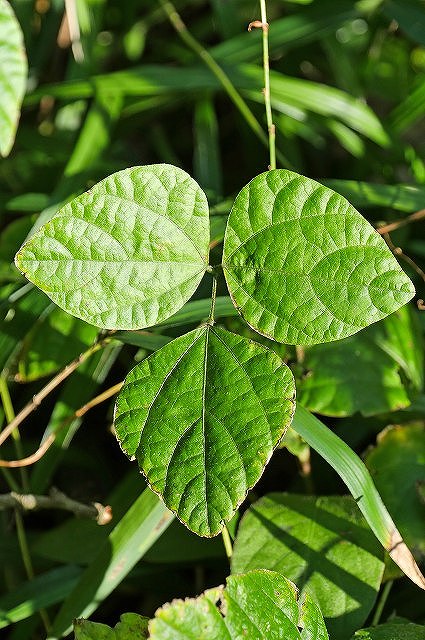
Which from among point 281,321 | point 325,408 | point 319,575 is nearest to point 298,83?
point 325,408

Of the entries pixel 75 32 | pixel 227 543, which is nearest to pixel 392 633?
A: pixel 227 543

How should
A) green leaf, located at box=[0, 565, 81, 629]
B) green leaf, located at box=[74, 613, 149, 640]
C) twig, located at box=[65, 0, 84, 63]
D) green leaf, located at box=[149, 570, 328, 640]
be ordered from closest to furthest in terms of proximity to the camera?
green leaf, located at box=[149, 570, 328, 640] < green leaf, located at box=[74, 613, 149, 640] < green leaf, located at box=[0, 565, 81, 629] < twig, located at box=[65, 0, 84, 63]

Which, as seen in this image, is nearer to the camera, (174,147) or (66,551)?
(66,551)

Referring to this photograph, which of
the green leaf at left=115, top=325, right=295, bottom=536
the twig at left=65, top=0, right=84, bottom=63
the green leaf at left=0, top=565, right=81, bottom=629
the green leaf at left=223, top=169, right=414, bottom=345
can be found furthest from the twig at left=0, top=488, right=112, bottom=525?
the twig at left=65, top=0, right=84, bottom=63

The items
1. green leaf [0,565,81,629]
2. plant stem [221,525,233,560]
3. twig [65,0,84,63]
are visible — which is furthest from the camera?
twig [65,0,84,63]

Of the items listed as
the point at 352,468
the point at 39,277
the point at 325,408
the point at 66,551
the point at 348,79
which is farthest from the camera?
the point at 348,79

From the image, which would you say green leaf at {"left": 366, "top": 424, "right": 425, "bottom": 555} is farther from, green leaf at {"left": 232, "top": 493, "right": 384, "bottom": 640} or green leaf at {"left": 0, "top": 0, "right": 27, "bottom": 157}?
green leaf at {"left": 0, "top": 0, "right": 27, "bottom": 157}

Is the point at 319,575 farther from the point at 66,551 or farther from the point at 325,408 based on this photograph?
the point at 66,551

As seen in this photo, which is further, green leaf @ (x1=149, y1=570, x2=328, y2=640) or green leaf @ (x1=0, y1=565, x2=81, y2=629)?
green leaf @ (x1=0, y1=565, x2=81, y2=629)
